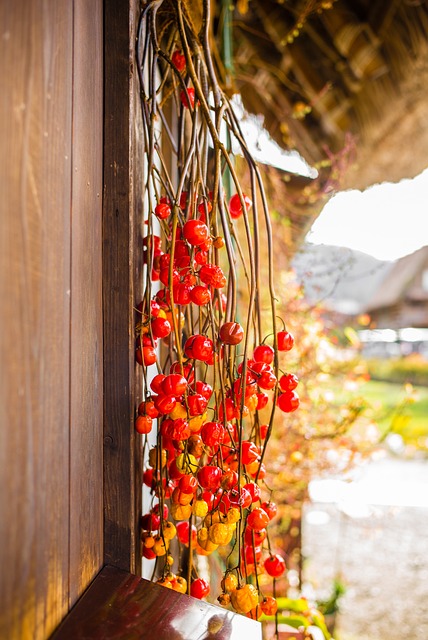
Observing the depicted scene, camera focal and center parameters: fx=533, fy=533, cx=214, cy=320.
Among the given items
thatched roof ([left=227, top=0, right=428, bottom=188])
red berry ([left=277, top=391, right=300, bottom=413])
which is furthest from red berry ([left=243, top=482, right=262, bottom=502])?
thatched roof ([left=227, top=0, right=428, bottom=188])

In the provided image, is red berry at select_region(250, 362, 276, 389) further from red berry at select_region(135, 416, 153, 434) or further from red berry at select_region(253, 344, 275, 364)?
red berry at select_region(135, 416, 153, 434)

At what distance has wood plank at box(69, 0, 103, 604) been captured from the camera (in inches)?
22.9

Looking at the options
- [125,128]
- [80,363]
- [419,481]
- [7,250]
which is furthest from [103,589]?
[419,481]

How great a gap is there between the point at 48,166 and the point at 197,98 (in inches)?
12.9

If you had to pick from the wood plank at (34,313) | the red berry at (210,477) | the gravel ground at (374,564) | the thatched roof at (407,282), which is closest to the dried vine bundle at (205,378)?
the red berry at (210,477)

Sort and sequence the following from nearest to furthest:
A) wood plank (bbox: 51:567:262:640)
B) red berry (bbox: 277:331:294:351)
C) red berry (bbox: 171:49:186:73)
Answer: wood plank (bbox: 51:567:262:640), red berry (bbox: 277:331:294:351), red berry (bbox: 171:49:186:73)

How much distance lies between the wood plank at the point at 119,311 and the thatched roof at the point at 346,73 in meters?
1.04

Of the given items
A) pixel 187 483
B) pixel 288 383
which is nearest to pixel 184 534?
pixel 187 483

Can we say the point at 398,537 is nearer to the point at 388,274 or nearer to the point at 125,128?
the point at 125,128

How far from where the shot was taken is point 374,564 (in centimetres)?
369

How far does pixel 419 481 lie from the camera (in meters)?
5.55

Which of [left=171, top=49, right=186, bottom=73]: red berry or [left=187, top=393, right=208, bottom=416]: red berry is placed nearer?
[left=187, top=393, right=208, bottom=416]: red berry

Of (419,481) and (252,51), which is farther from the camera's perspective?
(419,481)

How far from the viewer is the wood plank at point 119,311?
707 millimetres
